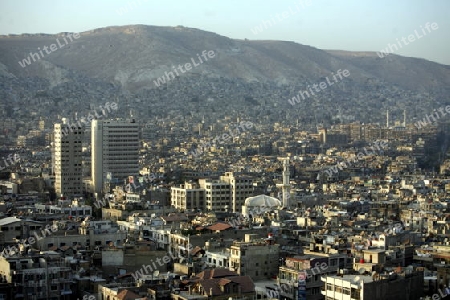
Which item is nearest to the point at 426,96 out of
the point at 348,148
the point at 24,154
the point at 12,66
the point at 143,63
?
the point at 143,63

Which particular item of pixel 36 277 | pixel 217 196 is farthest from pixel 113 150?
pixel 36 277

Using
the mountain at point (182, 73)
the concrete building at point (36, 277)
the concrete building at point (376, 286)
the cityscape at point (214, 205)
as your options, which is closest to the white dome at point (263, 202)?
the cityscape at point (214, 205)

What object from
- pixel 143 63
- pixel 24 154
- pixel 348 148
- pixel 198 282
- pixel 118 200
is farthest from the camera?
pixel 143 63

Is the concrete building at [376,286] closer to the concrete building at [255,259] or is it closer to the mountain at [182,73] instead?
the concrete building at [255,259]

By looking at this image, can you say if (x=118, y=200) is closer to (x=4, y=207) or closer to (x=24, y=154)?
(x=4, y=207)

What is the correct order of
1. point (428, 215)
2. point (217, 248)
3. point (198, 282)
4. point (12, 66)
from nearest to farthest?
1. point (198, 282)
2. point (217, 248)
3. point (428, 215)
4. point (12, 66)

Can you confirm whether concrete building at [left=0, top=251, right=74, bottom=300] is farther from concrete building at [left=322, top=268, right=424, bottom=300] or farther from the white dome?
the white dome

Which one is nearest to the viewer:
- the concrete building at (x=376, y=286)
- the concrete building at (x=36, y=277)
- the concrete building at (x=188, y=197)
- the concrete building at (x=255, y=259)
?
the concrete building at (x=376, y=286)
